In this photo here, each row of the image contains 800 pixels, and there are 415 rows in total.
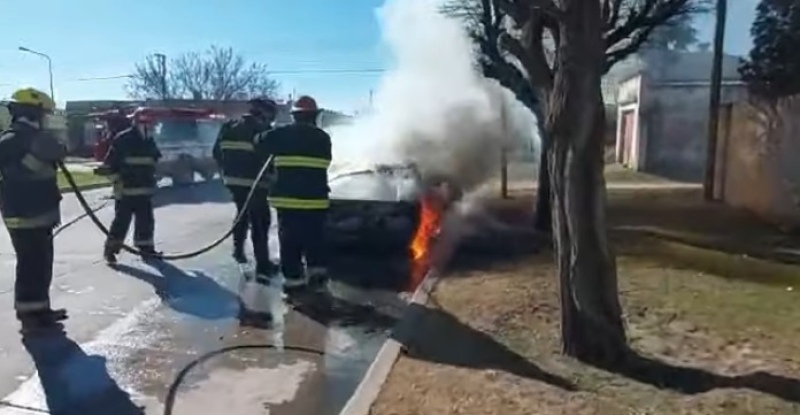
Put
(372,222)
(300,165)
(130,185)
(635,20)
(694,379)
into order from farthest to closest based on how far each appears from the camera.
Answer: (635,20), (372,222), (130,185), (300,165), (694,379)

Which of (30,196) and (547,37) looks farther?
(547,37)

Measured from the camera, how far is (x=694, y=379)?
4.87 m

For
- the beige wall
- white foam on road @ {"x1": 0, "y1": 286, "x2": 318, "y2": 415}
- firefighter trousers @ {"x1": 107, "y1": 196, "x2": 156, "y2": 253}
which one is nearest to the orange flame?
white foam on road @ {"x1": 0, "y1": 286, "x2": 318, "y2": 415}

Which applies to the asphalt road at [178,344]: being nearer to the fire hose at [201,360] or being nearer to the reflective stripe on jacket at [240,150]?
the fire hose at [201,360]

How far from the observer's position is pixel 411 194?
10.6 m

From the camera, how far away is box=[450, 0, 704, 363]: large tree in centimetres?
505

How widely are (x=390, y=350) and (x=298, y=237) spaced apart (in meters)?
2.31

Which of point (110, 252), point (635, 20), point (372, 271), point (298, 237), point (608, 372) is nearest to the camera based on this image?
point (608, 372)

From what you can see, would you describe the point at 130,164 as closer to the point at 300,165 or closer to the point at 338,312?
the point at 300,165

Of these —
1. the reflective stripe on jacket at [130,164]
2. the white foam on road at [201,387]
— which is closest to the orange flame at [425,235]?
the white foam on road at [201,387]

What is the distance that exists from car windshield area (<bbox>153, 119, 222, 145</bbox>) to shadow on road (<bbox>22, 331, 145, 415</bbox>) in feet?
53.7

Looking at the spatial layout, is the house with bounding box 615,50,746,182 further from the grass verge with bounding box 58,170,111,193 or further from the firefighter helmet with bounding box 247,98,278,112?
Result: the firefighter helmet with bounding box 247,98,278,112

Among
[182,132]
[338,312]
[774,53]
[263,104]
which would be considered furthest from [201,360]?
[182,132]

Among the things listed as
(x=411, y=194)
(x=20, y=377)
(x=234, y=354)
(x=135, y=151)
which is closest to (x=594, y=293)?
(x=234, y=354)
